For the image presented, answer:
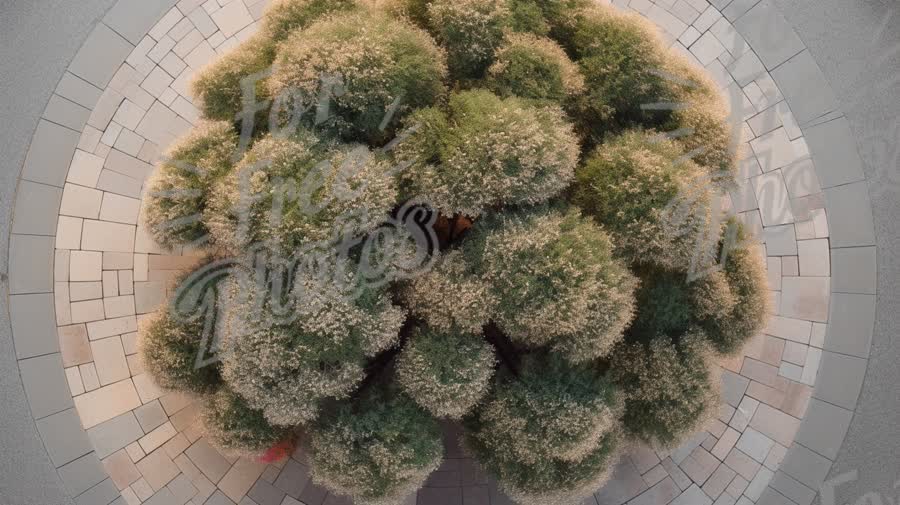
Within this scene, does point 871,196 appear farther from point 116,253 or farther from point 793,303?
point 116,253

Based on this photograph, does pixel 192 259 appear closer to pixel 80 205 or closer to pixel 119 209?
pixel 119 209

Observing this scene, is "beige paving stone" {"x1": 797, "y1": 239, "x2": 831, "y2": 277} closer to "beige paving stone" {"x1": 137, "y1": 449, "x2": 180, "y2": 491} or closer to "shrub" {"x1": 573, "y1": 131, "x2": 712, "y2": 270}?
"shrub" {"x1": 573, "y1": 131, "x2": 712, "y2": 270}

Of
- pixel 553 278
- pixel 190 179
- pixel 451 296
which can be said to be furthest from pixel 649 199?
pixel 190 179

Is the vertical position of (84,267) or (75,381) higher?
(84,267)

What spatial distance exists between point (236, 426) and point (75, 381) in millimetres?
3716

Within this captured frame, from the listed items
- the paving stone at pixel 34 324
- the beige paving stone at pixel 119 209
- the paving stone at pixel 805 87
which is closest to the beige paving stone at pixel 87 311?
the paving stone at pixel 34 324

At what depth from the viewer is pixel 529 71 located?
5.93m

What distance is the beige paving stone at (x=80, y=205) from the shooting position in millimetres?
8789

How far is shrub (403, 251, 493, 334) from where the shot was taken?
18.8 ft

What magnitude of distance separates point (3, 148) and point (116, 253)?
7.78 feet

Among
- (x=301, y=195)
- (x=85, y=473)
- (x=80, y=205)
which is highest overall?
(x=301, y=195)

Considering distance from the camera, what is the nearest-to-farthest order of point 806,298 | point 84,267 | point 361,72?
point 361,72 → point 84,267 → point 806,298

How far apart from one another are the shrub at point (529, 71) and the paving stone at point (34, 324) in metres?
7.13

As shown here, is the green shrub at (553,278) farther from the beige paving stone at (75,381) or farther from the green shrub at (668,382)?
the beige paving stone at (75,381)
